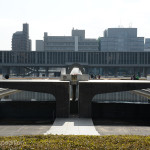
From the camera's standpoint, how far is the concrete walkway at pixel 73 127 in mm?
22812

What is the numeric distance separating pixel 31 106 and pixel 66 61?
3957 inches

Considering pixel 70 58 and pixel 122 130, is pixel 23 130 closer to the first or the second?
pixel 122 130

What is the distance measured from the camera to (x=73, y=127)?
2500 cm

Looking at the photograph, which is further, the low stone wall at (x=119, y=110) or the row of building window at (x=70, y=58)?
the row of building window at (x=70, y=58)

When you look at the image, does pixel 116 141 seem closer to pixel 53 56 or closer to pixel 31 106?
pixel 31 106

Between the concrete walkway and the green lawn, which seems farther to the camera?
the concrete walkway

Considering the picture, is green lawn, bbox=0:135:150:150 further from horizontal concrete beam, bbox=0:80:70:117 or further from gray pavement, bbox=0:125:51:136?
horizontal concrete beam, bbox=0:80:70:117

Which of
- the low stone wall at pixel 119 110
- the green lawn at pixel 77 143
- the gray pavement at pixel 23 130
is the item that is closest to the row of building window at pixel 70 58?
the low stone wall at pixel 119 110

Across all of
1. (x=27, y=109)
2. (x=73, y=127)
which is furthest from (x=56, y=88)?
(x=27, y=109)

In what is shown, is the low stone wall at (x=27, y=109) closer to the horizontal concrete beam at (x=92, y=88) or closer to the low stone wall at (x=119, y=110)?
the horizontal concrete beam at (x=92, y=88)

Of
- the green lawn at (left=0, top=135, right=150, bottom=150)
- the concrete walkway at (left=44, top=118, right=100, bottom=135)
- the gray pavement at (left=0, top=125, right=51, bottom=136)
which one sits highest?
the green lawn at (left=0, top=135, right=150, bottom=150)

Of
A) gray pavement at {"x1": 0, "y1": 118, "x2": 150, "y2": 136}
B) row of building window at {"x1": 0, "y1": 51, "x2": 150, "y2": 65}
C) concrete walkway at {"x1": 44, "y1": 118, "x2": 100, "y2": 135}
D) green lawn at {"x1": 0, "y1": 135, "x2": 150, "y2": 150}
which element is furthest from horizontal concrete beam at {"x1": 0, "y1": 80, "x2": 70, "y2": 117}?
row of building window at {"x1": 0, "y1": 51, "x2": 150, "y2": 65}

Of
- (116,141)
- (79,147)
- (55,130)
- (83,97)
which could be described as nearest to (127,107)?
(83,97)

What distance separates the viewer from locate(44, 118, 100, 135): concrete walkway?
2281 cm
